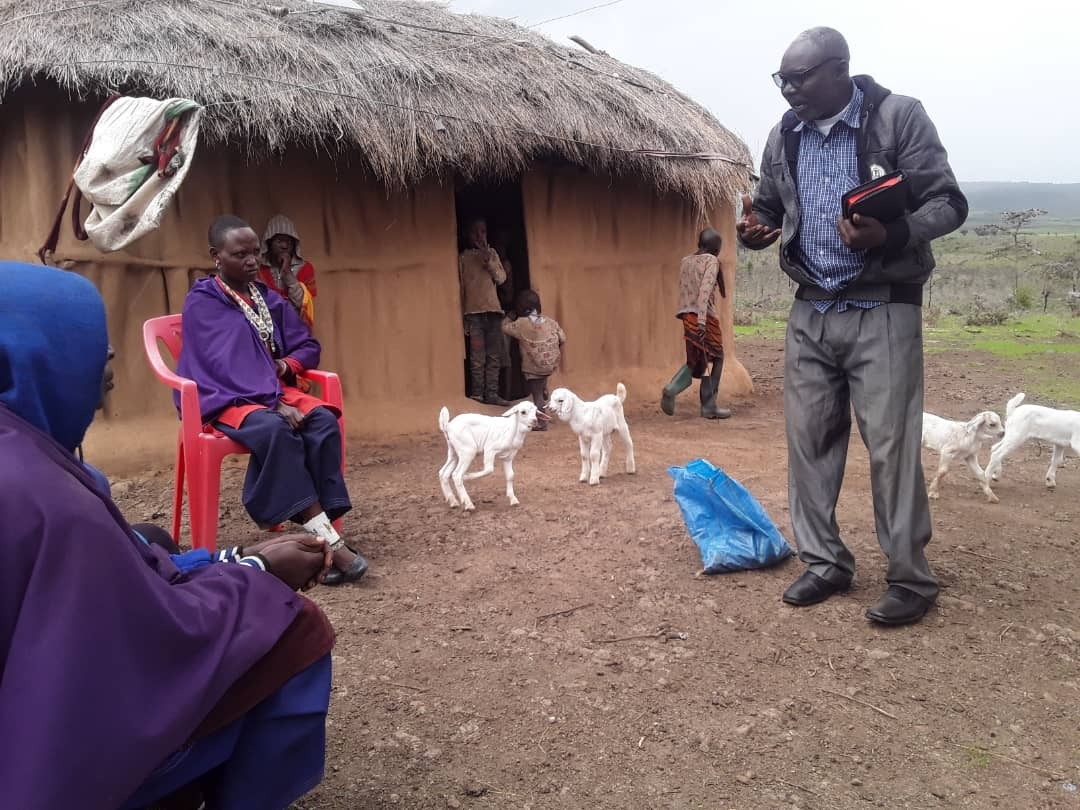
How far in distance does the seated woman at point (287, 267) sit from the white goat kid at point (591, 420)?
1.82m

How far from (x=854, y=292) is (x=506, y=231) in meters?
6.93

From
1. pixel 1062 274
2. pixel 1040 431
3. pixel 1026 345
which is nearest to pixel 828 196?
pixel 1040 431

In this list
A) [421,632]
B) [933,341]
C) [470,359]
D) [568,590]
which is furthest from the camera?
[933,341]

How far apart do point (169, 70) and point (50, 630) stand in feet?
16.7

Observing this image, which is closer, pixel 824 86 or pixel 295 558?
pixel 295 558

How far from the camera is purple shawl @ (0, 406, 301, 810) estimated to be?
1299mm

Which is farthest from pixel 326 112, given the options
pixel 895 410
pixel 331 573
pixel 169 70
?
pixel 895 410

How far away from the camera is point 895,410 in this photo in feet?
10.3

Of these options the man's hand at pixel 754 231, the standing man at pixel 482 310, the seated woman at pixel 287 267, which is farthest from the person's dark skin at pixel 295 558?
the standing man at pixel 482 310

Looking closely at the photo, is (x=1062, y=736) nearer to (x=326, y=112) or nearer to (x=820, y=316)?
(x=820, y=316)

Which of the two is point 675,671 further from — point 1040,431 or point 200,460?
point 1040,431

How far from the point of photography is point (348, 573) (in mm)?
3803

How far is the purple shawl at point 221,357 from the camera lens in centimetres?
386

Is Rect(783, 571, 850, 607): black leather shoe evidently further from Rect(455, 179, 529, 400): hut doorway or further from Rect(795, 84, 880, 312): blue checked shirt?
Rect(455, 179, 529, 400): hut doorway
